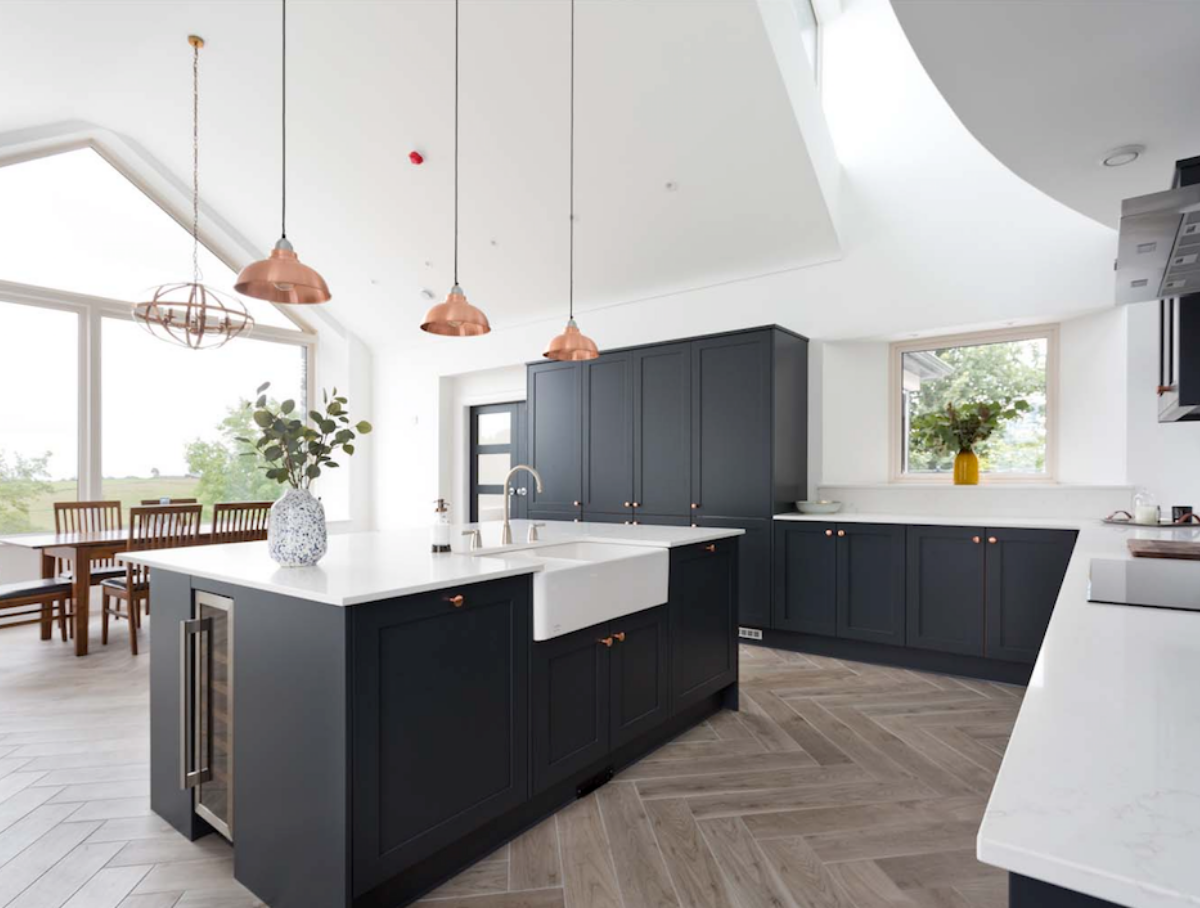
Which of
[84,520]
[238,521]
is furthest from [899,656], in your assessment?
[84,520]

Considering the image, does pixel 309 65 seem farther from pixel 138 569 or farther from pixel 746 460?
pixel 746 460

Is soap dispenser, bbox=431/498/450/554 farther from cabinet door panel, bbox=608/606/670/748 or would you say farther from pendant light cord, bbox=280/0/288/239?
pendant light cord, bbox=280/0/288/239

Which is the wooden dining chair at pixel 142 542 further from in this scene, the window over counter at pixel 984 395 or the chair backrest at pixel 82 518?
the window over counter at pixel 984 395

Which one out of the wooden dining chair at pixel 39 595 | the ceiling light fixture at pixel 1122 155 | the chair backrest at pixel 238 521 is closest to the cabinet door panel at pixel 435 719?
the ceiling light fixture at pixel 1122 155

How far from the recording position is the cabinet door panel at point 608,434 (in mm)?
5137

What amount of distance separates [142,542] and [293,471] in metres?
3.28

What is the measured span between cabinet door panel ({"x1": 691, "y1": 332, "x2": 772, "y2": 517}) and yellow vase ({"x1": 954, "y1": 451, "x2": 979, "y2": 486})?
130 centimetres

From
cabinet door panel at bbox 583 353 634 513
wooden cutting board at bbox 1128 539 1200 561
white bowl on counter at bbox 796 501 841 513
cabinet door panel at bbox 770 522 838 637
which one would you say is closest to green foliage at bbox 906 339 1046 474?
white bowl on counter at bbox 796 501 841 513

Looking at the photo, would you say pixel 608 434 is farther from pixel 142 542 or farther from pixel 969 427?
pixel 142 542

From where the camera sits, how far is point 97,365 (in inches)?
235

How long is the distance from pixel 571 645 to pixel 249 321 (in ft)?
13.5

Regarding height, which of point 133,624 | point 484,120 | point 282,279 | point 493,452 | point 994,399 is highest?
point 484,120

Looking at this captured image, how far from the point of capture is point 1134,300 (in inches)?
68.4

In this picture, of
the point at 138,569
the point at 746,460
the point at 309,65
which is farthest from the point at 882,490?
the point at 138,569
